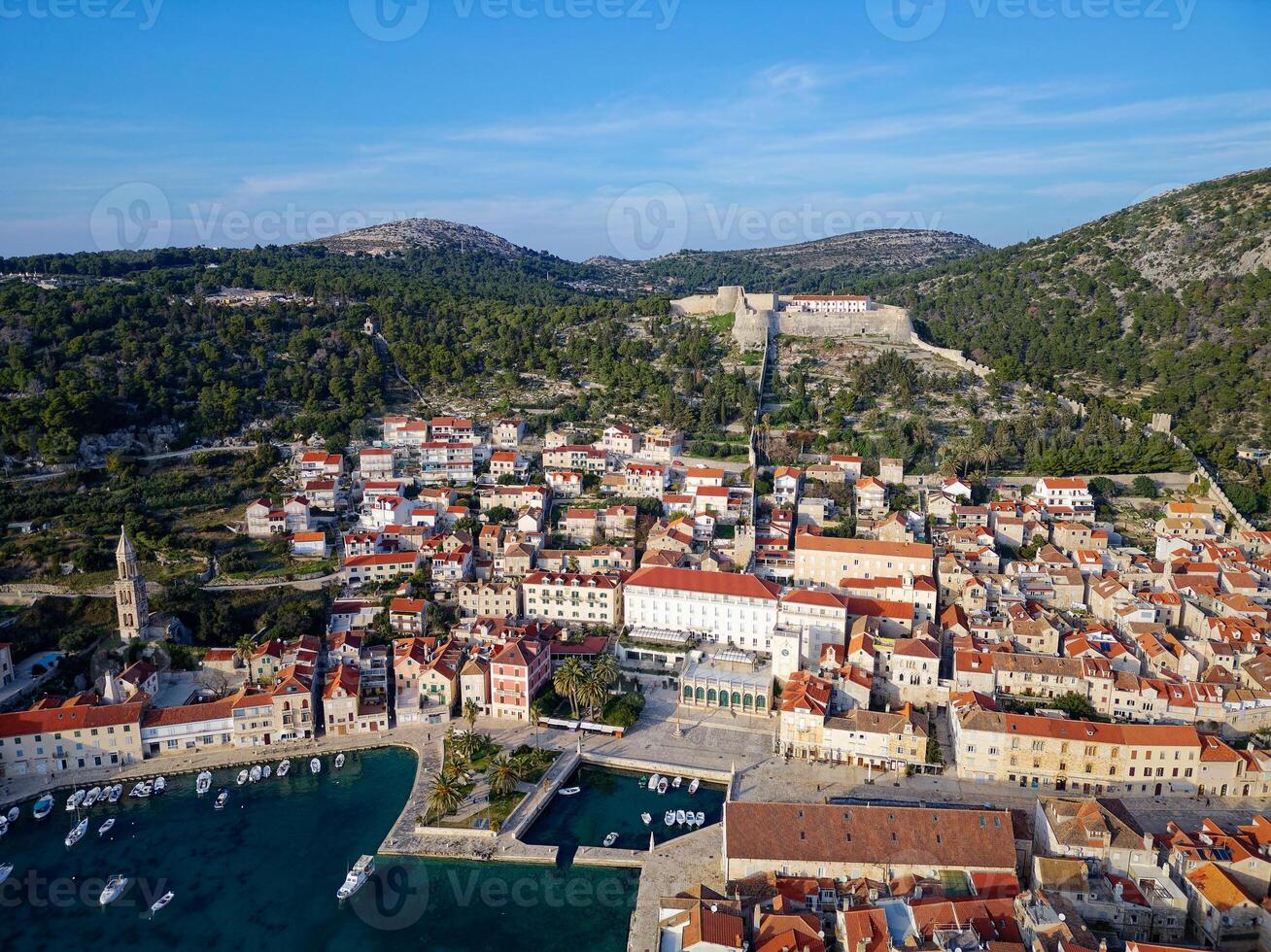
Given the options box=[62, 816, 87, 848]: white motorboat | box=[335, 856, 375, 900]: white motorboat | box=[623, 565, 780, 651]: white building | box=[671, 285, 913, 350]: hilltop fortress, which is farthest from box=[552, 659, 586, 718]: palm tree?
box=[671, 285, 913, 350]: hilltop fortress

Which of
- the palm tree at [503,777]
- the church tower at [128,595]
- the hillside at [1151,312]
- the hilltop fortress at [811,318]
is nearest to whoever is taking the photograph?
the palm tree at [503,777]

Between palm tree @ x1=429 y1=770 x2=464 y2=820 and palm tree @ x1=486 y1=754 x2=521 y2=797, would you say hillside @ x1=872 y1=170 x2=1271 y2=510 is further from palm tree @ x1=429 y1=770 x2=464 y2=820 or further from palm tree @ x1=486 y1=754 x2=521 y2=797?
palm tree @ x1=429 y1=770 x2=464 y2=820

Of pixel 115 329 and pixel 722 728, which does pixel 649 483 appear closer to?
pixel 722 728

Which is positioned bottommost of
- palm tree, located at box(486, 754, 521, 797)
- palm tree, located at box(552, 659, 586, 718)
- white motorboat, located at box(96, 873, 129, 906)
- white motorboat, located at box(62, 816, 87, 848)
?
white motorboat, located at box(96, 873, 129, 906)

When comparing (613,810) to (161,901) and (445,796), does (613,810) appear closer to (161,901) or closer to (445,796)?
(445,796)

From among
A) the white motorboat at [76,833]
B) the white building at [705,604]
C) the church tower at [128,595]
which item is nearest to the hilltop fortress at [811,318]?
the white building at [705,604]

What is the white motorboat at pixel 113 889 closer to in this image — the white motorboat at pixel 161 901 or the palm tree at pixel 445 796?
the white motorboat at pixel 161 901
